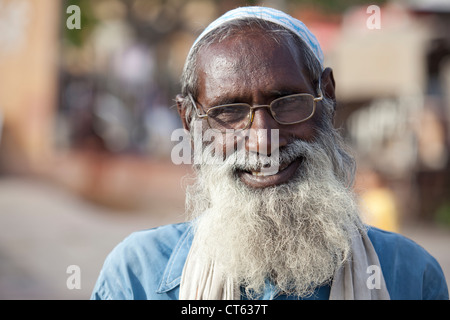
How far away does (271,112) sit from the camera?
68.9 inches

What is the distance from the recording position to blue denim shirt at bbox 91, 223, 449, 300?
172cm

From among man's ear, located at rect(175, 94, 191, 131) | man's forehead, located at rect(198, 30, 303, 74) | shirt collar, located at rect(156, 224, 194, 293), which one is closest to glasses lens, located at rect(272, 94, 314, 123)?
man's forehead, located at rect(198, 30, 303, 74)

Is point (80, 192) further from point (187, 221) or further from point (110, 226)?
point (187, 221)

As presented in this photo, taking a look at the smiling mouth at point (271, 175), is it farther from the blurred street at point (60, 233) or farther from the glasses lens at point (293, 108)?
the blurred street at point (60, 233)

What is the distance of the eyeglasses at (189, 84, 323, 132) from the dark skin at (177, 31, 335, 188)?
18 millimetres

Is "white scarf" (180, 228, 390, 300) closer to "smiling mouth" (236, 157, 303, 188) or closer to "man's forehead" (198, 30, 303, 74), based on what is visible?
"smiling mouth" (236, 157, 303, 188)

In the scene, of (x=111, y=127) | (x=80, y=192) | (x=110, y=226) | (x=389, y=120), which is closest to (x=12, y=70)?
(x=80, y=192)

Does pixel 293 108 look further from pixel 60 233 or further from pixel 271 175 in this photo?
pixel 60 233

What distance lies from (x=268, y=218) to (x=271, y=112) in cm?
35

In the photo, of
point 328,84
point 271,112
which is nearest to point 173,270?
point 271,112

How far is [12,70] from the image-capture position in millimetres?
9383

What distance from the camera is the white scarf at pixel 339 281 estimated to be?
5.43 feet
